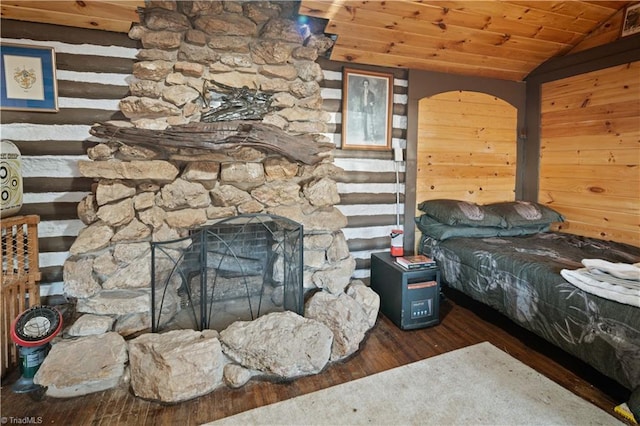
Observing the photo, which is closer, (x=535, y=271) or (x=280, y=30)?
(x=535, y=271)

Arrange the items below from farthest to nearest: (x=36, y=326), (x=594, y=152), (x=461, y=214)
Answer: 1. (x=594, y=152)
2. (x=461, y=214)
3. (x=36, y=326)

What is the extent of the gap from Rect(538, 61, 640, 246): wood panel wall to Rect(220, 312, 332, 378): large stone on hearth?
2932 mm

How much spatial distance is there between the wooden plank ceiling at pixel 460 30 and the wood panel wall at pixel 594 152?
44 cm

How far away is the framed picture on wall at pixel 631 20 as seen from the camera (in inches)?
108

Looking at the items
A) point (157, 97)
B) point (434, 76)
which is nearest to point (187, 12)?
point (157, 97)

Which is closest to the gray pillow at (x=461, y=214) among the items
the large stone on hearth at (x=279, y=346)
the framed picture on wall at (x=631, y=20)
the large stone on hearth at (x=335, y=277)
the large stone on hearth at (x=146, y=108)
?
the large stone on hearth at (x=335, y=277)

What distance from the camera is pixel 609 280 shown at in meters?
1.82

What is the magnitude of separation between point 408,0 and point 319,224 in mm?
1860

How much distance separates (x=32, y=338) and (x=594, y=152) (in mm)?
4702

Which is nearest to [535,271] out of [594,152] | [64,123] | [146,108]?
[594,152]

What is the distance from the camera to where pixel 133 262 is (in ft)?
6.73

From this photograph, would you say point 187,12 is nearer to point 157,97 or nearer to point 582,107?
point 157,97

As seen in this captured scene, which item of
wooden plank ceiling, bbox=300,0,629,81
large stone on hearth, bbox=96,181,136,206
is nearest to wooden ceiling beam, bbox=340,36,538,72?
wooden plank ceiling, bbox=300,0,629,81

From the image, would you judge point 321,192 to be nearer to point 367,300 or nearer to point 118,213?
point 367,300
